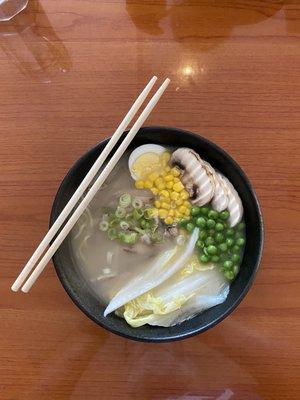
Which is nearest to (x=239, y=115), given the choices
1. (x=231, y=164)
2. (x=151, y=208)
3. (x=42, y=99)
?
(x=231, y=164)

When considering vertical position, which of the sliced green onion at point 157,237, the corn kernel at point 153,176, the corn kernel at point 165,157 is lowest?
the sliced green onion at point 157,237

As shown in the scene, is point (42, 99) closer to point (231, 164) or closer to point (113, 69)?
point (113, 69)

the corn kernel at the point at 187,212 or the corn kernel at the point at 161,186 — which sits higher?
the corn kernel at the point at 161,186

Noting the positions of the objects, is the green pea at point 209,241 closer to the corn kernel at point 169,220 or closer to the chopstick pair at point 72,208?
the corn kernel at point 169,220

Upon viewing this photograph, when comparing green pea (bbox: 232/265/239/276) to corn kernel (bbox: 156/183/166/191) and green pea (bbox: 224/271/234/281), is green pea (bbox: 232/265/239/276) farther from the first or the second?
corn kernel (bbox: 156/183/166/191)

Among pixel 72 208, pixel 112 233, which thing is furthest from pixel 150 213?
pixel 72 208

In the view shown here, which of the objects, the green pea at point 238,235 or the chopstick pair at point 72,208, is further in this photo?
the green pea at point 238,235

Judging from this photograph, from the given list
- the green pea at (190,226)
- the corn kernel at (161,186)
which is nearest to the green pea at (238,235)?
the green pea at (190,226)
